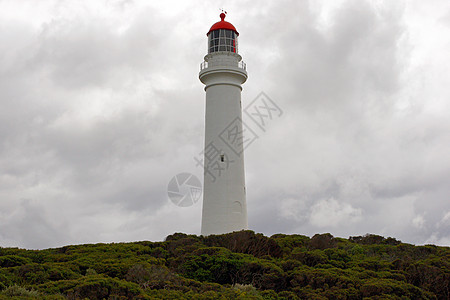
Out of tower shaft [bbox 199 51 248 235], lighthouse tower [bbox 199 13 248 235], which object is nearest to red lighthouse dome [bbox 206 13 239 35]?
lighthouse tower [bbox 199 13 248 235]

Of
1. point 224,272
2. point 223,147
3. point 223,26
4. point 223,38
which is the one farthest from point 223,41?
point 224,272

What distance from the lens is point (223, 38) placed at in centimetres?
2716

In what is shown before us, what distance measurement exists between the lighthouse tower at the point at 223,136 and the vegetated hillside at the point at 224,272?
120 inches

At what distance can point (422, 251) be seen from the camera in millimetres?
21203

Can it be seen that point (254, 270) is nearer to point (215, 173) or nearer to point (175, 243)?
point (175, 243)

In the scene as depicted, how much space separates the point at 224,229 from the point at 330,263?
23.4ft

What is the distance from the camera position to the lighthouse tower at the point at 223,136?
24.7 m

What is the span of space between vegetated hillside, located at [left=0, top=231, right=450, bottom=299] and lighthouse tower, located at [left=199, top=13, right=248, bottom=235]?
305 cm

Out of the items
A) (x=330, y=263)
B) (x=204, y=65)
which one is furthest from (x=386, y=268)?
(x=204, y=65)

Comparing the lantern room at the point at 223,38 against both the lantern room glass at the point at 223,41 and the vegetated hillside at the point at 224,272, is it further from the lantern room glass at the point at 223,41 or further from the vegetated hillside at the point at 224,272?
the vegetated hillside at the point at 224,272

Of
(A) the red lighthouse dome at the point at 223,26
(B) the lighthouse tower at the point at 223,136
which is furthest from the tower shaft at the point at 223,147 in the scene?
(A) the red lighthouse dome at the point at 223,26

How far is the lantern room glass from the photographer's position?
27.0 meters

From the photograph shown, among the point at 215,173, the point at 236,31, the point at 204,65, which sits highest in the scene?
the point at 236,31

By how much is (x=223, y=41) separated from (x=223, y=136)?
17.3 feet
